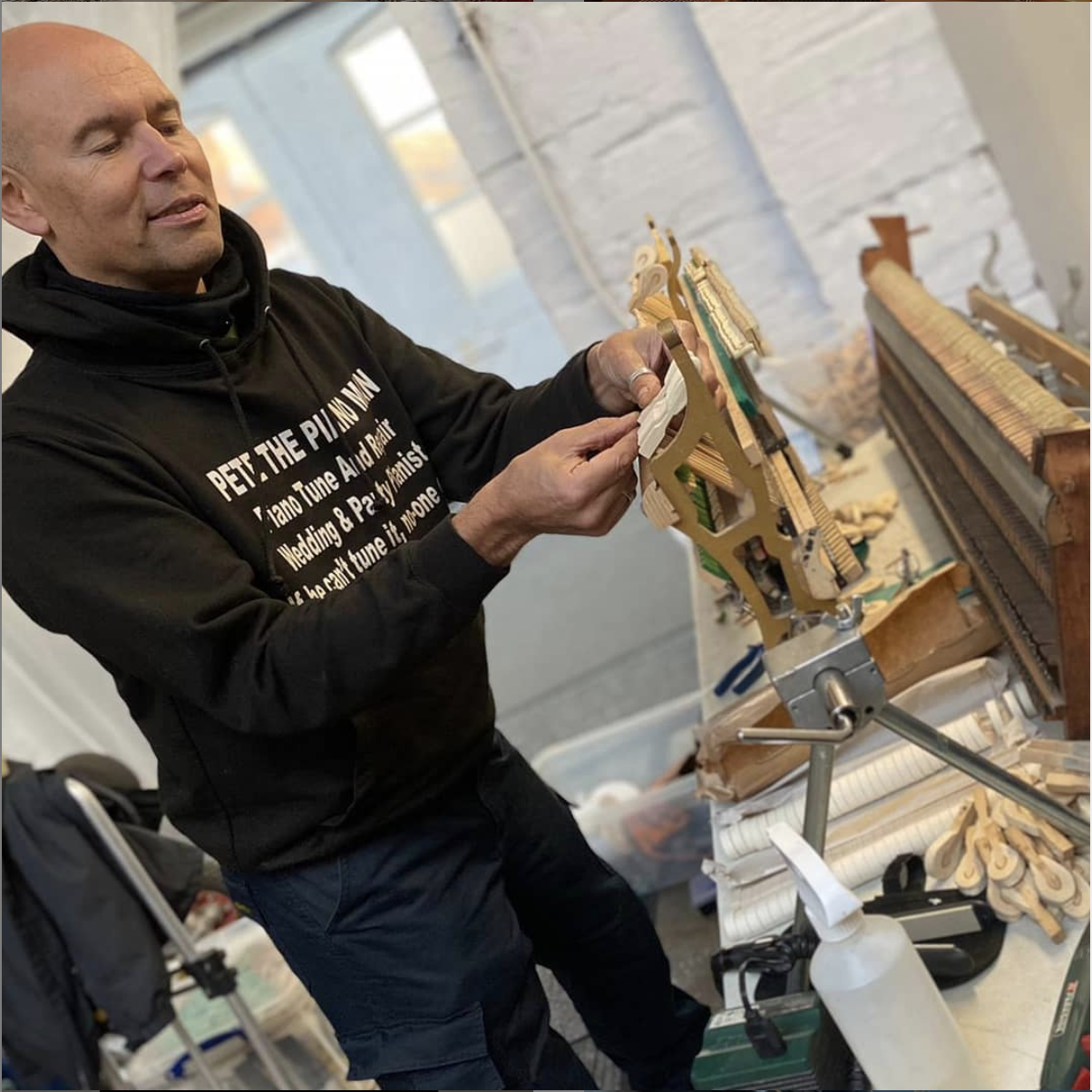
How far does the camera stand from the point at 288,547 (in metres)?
1.35

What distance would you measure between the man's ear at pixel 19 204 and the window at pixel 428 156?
5167 millimetres

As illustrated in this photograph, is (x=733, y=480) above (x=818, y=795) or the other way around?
above

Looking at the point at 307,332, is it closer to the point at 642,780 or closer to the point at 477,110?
the point at 642,780

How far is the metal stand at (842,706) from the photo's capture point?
3.54ft

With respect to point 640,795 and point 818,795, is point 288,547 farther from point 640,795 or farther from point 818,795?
point 640,795

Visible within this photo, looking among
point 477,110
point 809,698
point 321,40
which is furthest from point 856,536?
point 321,40

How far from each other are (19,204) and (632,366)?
25.4 inches

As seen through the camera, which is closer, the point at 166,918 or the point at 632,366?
the point at 632,366

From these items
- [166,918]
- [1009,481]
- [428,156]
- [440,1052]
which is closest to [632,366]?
[1009,481]

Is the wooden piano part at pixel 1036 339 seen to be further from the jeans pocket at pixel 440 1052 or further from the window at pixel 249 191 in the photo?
the window at pixel 249 191

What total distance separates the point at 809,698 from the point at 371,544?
1.72 feet

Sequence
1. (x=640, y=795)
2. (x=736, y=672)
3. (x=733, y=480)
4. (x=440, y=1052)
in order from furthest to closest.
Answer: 1. (x=640, y=795)
2. (x=736, y=672)
3. (x=733, y=480)
4. (x=440, y=1052)

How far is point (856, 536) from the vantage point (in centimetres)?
236

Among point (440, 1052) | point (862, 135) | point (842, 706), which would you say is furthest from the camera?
point (862, 135)
